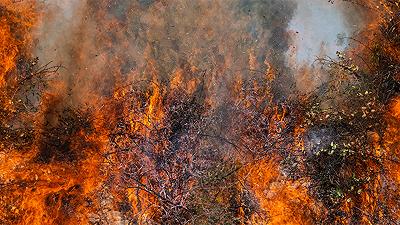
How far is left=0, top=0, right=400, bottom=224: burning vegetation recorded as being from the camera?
1266 cm

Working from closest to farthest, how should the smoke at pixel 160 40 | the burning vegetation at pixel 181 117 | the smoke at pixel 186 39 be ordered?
1. the burning vegetation at pixel 181 117
2. the smoke at pixel 186 39
3. the smoke at pixel 160 40

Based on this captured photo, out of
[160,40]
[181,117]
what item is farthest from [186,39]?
[181,117]

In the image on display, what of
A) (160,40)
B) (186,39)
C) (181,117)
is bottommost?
(181,117)

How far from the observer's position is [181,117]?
13.5 m

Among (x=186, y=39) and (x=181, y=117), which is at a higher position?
(x=186, y=39)

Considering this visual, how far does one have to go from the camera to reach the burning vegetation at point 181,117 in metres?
12.7

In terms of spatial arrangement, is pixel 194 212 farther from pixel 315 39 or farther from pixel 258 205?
pixel 315 39

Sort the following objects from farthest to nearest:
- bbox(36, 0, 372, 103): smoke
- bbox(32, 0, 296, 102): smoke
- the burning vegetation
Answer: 1. bbox(32, 0, 296, 102): smoke
2. bbox(36, 0, 372, 103): smoke
3. the burning vegetation

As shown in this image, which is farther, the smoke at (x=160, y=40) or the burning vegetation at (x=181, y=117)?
the smoke at (x=160, y=40)

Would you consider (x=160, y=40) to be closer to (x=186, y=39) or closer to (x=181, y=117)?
(x=186, y=39)

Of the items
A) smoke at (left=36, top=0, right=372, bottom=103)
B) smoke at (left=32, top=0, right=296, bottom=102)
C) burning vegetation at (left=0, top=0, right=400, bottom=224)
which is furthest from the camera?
smoke at (left=32, top=0, right=296, bottom=102)

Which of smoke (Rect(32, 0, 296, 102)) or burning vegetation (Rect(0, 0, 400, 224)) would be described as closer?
burning vegetation (Rect(0, 0, 400, 224))

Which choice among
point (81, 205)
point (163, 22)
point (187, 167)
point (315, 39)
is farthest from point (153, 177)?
point (315, 39)

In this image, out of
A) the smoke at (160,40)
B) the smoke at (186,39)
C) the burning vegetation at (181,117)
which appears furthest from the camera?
the smoke at (160,40)
